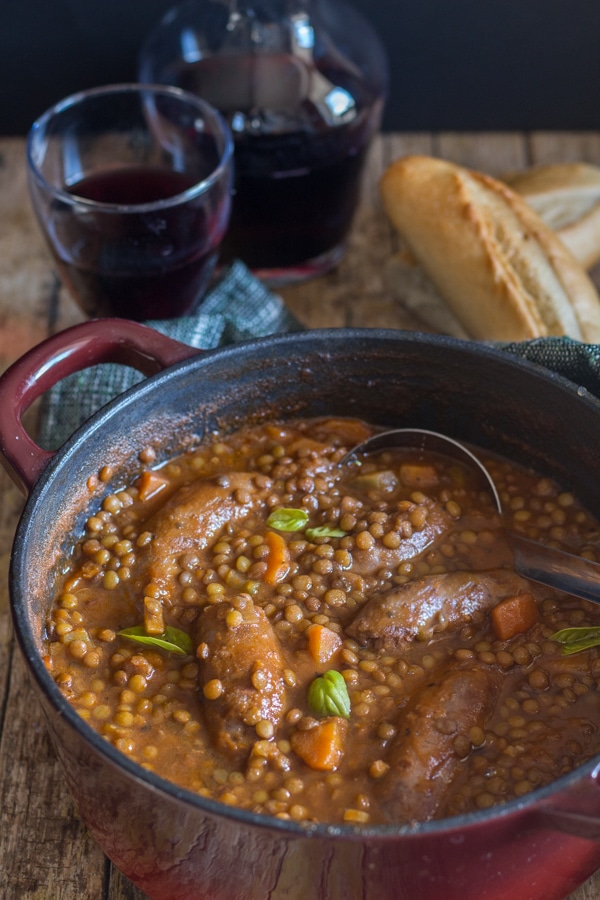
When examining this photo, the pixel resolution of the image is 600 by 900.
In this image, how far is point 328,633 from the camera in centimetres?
262

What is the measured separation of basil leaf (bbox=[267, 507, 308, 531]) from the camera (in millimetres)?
2928

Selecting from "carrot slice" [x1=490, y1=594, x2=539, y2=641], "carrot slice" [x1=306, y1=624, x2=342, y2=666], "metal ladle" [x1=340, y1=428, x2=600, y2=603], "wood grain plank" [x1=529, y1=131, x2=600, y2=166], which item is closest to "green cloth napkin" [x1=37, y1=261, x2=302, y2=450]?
"metal ladle" [x1=340, y1=428, x2=600, y2=603]

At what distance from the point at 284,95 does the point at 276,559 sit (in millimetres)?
1920

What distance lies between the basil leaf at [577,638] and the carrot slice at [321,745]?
24.3 inches

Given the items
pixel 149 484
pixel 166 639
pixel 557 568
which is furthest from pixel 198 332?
pixel 557 568

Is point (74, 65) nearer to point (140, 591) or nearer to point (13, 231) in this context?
point (13, 231)

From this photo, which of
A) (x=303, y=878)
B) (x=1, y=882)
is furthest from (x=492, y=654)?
(x=1, y=882)

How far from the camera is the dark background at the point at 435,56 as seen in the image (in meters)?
4.69

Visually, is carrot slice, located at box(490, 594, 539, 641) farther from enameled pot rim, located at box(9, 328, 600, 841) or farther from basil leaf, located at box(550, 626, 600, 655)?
enameled pot rim, located at box(9, 328, 600, 841)

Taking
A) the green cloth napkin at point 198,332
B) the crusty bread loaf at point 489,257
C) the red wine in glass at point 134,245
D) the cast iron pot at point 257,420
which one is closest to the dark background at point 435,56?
the crusty bread loaf at point 489,257

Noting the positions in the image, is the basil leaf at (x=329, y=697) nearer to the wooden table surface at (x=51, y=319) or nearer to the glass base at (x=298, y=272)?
the wooden table surface at (x=51, y=319)

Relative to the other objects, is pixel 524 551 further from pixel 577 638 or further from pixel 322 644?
pixel 322 644

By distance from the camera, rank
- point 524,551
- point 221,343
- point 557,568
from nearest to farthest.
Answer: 1. point 557,568
2. point 524,551
3. point 221,343

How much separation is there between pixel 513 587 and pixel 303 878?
1.01 m
